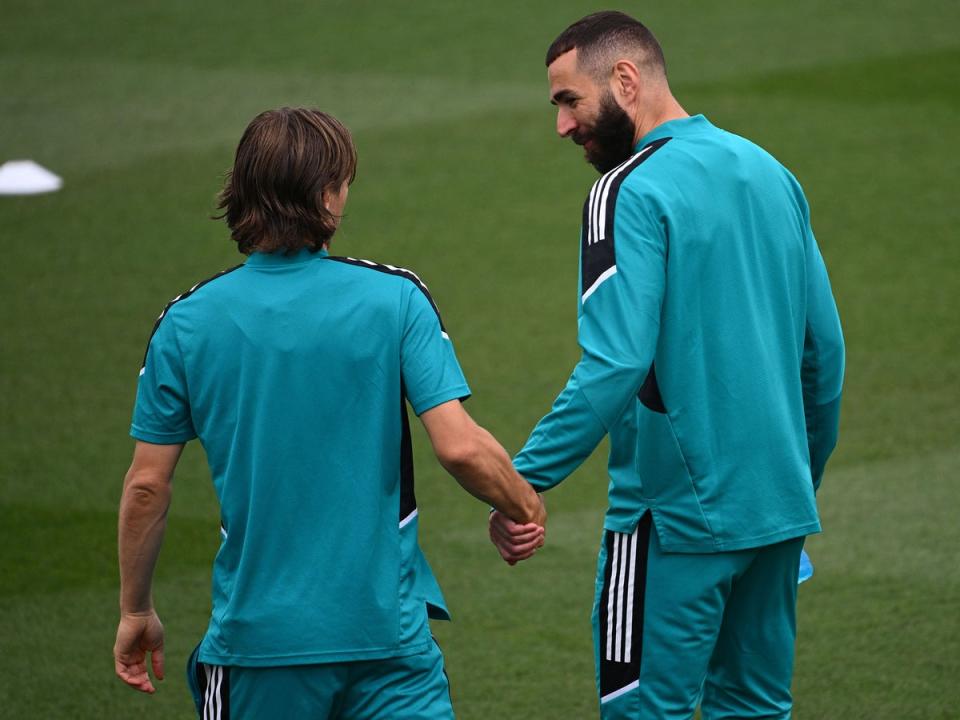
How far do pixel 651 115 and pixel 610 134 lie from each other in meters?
0.10

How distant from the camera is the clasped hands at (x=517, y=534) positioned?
3.03 m

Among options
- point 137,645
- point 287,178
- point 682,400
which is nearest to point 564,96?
point 682,400

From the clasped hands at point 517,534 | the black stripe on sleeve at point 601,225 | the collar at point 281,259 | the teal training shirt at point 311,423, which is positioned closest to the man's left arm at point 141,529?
the teal training shirt at point 311,423

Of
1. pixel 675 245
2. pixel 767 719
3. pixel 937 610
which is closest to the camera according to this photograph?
pixel 675 245

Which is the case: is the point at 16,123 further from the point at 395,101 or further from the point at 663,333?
the point at 663,333

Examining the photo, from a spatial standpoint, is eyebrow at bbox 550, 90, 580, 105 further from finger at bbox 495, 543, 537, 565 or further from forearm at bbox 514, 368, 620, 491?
finger at bbox 495, 543, 537, 565

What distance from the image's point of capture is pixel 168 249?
966 cm

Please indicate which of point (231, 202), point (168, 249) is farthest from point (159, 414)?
point (168, 249)

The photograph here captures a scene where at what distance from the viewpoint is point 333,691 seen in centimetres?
275

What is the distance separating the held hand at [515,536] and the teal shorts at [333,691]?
12.5 inches

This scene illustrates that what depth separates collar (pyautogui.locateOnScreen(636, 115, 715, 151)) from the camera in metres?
3.23

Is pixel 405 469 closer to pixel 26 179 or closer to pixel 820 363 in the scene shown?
pixel 820 363

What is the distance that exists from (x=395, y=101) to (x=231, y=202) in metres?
10.1

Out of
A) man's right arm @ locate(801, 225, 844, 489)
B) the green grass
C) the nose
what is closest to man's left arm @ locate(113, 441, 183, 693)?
the nose
